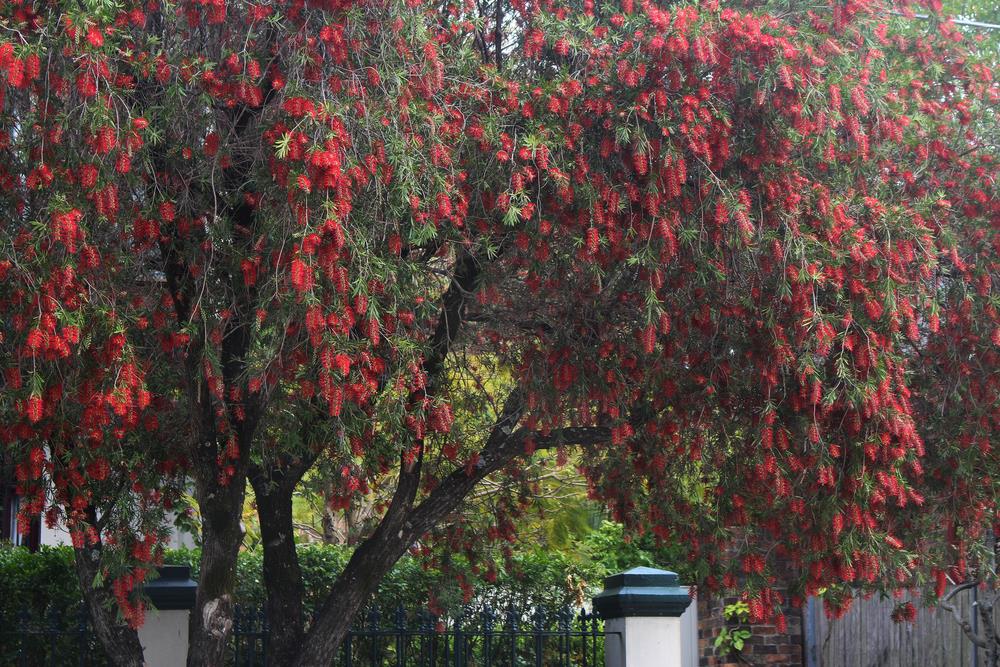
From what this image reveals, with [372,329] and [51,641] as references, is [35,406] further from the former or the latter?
[51,641]

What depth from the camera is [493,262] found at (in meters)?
Result: 7.45

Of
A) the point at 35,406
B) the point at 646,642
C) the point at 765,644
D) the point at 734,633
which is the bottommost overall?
the point at 765,644

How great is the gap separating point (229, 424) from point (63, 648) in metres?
2.89

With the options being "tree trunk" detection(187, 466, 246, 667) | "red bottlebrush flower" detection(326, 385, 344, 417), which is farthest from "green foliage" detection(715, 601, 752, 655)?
"red bottlebrush flower" detection(326, 385, 344, 417)

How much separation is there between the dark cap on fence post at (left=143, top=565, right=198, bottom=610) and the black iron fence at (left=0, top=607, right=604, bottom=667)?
47 centimetres

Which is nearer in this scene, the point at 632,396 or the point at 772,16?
the point at 772,16

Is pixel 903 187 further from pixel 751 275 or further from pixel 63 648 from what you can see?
pixel 63 648

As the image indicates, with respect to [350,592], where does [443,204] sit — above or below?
above

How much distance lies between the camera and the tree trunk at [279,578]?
8.17m

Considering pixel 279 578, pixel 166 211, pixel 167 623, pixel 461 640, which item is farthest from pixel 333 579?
pixel 166 211

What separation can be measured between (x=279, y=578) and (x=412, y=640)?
173cm

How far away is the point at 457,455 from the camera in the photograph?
29.1 ft

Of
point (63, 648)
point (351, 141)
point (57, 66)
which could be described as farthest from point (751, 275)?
point (63, 648)

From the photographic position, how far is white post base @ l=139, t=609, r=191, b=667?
812cm
